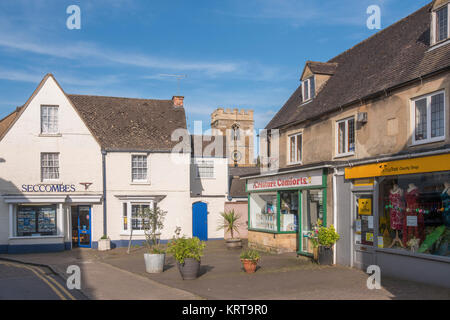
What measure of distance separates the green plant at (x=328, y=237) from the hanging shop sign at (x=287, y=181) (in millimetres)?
1876

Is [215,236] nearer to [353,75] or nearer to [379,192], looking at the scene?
[353,75]

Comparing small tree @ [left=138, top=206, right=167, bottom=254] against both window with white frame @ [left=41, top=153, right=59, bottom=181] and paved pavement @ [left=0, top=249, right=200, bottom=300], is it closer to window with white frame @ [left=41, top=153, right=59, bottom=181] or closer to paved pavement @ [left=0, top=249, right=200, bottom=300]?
paved pavement @ [left=0, top=249, right=200, bottom=300]

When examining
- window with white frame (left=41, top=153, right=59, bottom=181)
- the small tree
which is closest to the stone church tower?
window with white frame (left=41, top=153, right=59, bottom=181)

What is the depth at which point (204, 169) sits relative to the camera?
3061cm

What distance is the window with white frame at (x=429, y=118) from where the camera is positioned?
42.8 ft

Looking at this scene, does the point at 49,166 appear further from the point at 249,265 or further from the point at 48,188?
the point at 249,265

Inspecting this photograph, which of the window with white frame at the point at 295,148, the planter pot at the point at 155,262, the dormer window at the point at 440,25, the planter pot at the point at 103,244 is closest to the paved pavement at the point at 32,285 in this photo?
the planter pot at the point at 155,262

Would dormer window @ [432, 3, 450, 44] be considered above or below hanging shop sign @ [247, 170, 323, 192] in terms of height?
above

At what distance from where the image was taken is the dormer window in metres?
14.0

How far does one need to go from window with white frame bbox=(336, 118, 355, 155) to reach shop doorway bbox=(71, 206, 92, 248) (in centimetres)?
1578

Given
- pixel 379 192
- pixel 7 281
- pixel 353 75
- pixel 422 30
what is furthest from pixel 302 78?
pixel 7 281

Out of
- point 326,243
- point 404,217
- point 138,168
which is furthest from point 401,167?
point 138,168

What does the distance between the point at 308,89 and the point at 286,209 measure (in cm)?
586
